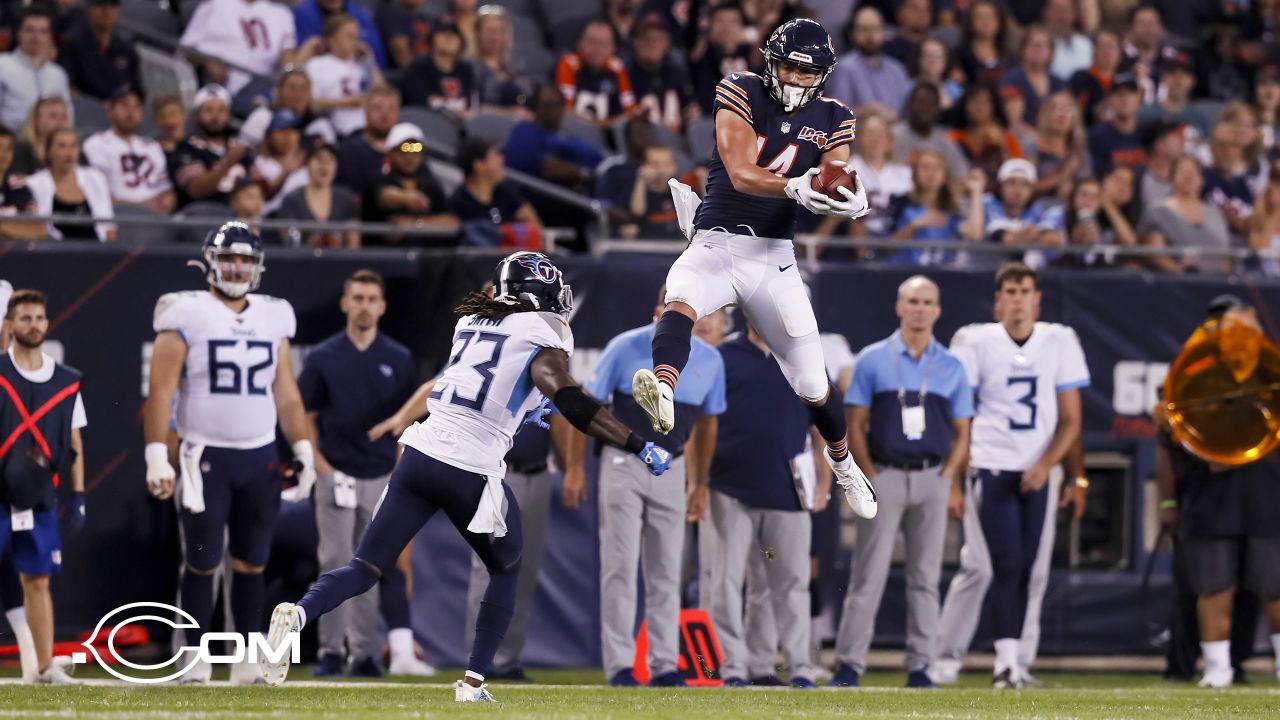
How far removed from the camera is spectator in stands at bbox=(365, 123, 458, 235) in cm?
1196

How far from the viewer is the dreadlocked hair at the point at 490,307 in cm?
799

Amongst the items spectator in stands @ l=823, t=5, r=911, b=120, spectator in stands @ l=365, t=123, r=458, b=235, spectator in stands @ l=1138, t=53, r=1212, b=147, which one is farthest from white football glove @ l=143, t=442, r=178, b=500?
spectator in stands @ l=1138, t=53, r=1212, b=147

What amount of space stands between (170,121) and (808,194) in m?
6.57

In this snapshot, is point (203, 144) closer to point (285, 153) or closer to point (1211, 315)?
point (285, 153)

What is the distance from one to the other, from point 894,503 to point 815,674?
1.08m

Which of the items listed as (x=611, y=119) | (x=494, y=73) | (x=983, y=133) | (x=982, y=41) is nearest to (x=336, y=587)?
(x=494, y=73)

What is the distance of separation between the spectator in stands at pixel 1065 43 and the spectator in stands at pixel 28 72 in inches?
335

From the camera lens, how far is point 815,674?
10.3 m

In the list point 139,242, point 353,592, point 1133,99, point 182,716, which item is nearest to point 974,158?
point 1133,99

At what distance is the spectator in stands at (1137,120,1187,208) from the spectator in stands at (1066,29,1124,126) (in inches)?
47.8

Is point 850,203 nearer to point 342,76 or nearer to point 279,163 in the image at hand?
point 279,163

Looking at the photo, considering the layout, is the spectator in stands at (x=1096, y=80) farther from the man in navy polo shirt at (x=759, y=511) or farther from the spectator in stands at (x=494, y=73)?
the man in navy polo shirt at (x=759, y=511)

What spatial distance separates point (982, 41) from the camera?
15945 millimetres

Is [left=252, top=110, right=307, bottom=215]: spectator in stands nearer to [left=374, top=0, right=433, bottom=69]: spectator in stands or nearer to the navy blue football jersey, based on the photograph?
[left=374, top=0, right=433, bottom=69]: spectator in stands
